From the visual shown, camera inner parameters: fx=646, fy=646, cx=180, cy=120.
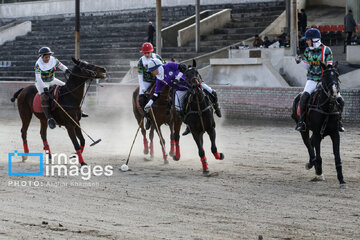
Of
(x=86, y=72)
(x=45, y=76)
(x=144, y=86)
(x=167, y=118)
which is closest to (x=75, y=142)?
(x=86, y=72)

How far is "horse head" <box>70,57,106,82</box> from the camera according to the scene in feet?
45.5

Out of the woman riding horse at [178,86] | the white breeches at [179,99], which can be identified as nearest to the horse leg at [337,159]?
the woman riding horse at [178,86]

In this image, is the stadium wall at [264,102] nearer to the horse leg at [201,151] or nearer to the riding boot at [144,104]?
the riding boot at [144,104]

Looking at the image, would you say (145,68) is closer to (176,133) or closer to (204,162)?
(176,133)

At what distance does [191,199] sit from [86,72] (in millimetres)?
5002

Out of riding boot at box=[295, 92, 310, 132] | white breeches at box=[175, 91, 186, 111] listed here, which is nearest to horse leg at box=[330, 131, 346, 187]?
riding boot at box=[295, 92, 310, 132]

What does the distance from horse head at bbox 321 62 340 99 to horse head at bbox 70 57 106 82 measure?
4978 millimetres

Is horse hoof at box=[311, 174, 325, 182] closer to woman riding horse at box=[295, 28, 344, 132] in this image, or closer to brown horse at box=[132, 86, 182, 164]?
woman riding horse at box=[295, 28, 344, 132]

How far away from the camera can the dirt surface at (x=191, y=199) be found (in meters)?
8.00

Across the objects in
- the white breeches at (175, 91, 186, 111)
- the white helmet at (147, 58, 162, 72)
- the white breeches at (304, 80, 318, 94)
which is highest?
the white helmet at (147, 58, 162, 72)

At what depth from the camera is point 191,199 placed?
1001 centimetres

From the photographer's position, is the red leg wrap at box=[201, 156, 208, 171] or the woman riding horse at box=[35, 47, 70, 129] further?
the woman riding horse at box=[35, 47, 70, 129]

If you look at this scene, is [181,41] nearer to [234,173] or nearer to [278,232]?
[234,173]

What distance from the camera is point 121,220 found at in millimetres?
8570
